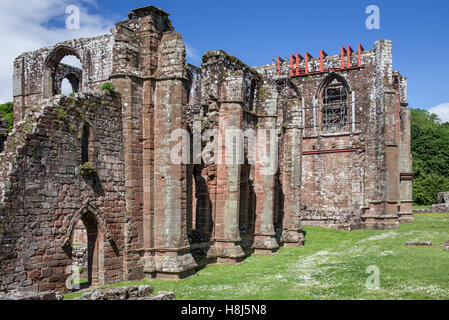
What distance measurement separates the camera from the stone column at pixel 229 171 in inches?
678

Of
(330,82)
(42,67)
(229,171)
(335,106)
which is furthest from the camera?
(330,82)

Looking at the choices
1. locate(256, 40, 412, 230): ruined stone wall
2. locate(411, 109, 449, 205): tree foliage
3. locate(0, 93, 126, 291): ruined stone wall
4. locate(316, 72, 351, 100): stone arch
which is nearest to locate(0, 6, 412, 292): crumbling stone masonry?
locate(0, 93, 126, 291): ruined stone wall

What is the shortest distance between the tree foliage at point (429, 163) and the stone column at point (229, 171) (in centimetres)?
3557

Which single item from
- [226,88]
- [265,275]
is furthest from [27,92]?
[265,275]

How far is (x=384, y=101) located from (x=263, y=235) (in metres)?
14.4

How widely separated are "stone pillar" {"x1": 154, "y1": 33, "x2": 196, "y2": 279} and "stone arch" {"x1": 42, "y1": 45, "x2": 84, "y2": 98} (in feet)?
26.6

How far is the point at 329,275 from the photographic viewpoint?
13523mm

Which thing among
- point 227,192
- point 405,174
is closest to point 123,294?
point 227,192

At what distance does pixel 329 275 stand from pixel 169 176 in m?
5.29

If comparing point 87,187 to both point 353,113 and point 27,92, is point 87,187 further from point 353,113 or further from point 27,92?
point 353,113

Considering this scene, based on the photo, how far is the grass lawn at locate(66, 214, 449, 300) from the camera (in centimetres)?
1106

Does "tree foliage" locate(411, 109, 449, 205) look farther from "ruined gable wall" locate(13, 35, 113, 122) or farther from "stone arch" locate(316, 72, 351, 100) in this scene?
"ruined gable wall" locate(13, 35, 113, 122)

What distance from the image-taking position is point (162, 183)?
1387 centimetres

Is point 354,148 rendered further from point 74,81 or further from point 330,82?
point 74,81
